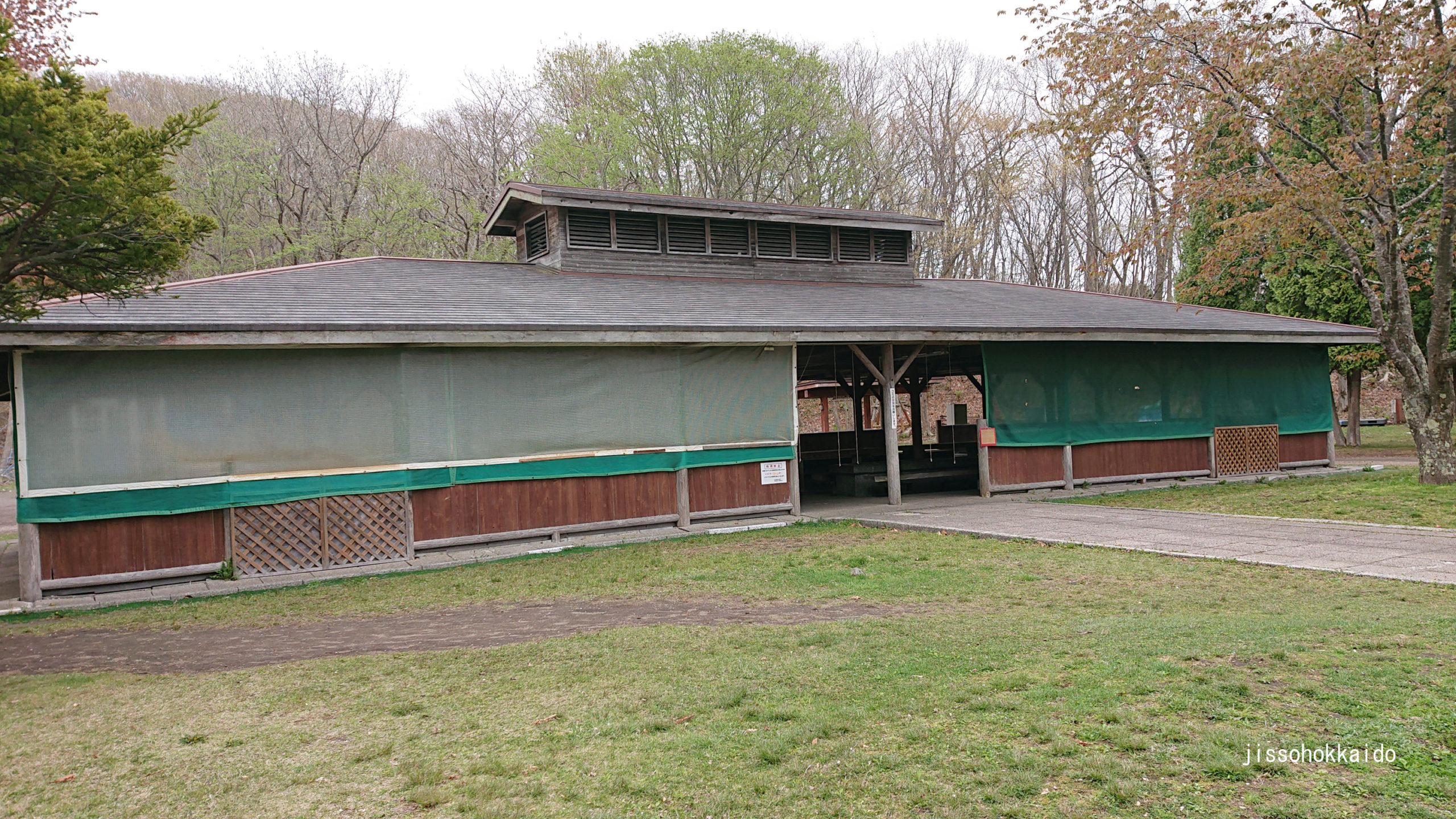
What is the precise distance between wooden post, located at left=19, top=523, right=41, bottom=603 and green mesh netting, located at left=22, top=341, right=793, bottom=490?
445mm

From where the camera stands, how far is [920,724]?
4.27 metres

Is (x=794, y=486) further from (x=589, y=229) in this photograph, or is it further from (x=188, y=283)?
(x=188, y=283)

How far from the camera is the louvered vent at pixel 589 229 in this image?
52.0 feet

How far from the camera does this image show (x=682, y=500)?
12633 mm

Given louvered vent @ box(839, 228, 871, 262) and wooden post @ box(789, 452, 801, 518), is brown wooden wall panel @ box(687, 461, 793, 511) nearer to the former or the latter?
wooden post @ box(789, 452, 801, 518)

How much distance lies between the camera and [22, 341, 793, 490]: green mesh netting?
9.20 m

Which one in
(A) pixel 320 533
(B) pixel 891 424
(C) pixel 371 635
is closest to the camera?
(C) pixel 371 635

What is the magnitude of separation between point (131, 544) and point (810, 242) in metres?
12.6

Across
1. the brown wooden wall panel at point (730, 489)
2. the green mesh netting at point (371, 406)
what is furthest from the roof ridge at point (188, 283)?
the brown wooden wall panel at point (730, 489)

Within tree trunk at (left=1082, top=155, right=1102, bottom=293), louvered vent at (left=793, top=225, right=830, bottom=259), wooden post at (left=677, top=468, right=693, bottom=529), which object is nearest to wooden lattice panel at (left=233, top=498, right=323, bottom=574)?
wooden post at (left=677, top=468, right=693, bottom=529)

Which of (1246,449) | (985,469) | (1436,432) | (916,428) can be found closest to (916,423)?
(916,428)

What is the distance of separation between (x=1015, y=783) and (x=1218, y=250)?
13.6 metres

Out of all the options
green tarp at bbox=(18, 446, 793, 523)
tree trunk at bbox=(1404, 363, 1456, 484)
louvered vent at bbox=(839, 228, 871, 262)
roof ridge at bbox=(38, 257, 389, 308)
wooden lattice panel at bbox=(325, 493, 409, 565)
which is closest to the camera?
green tarp at bbox=(18, 446, 793, 523)

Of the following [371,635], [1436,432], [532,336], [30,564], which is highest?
[532,336]
